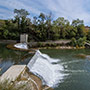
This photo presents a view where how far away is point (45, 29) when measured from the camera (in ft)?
53.1

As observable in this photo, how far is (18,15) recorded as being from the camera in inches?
815

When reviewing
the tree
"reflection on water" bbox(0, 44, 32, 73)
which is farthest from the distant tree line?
"reflection on water" bbox(0, 44, 32, 73)

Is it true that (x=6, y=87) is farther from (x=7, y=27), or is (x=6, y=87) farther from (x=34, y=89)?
(x=7, y=27)

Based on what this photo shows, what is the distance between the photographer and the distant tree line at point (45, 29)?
Result: 16.0 meters

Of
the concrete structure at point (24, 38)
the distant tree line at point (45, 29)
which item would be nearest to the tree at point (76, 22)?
the distant tree line at point (45, 29)

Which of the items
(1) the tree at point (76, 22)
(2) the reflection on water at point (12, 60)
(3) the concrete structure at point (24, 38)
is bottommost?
(2) the reflection on water at point (12, 60)

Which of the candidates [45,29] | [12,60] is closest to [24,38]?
[45,29]

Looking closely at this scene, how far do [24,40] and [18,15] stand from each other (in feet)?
27.8

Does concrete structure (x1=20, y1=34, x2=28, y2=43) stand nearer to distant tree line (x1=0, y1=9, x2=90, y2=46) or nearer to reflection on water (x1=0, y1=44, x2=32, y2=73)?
distant tree line (x1=0, y1=9, x2=90, y2=46)

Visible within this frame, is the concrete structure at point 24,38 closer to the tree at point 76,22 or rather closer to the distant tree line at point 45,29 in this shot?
the distant tree line at point 45,29

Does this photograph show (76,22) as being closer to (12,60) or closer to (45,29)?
(45,29)

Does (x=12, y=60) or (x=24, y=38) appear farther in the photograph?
(x=24, y=38)

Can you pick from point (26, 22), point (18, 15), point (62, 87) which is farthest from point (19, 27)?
point (62, 87)

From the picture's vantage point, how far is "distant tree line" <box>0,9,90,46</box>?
631 inches
